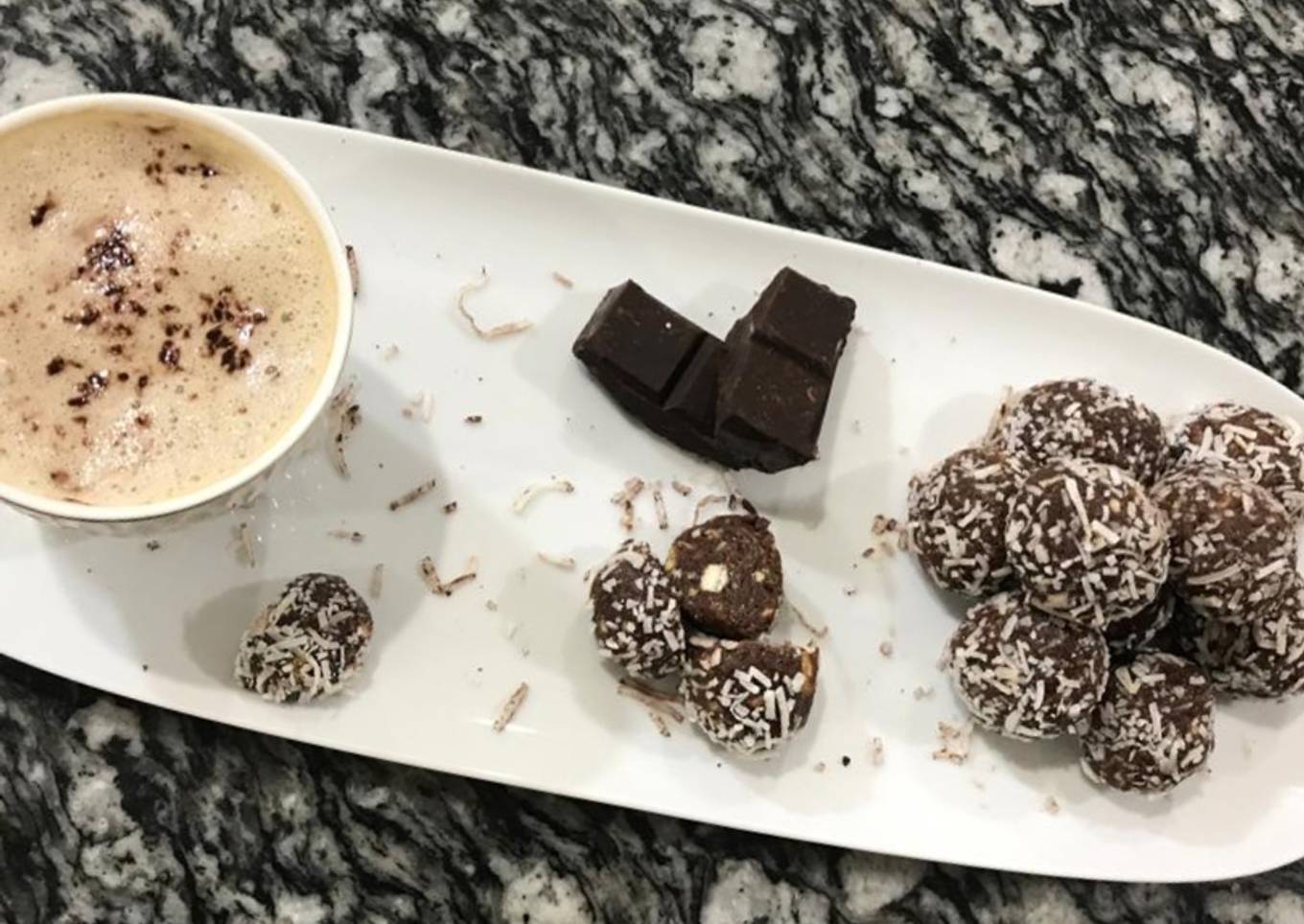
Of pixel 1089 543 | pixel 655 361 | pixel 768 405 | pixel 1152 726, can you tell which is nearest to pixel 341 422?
pixel 655 361

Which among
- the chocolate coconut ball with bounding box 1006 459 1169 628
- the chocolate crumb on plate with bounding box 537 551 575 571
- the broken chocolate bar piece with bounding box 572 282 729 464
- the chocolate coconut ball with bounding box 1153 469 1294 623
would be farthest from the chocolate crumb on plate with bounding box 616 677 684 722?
the chocolate coconut ball with bounding box 1153 469 1294 623

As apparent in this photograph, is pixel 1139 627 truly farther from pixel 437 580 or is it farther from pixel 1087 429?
pixel 437 580

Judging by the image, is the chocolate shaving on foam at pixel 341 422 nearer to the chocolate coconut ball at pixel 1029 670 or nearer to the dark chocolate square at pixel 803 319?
the dark chocolate square at pixel 803 319

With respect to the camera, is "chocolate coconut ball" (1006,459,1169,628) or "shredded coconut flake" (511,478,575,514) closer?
"chocolate coconut ball" (1006,459,1169,628)

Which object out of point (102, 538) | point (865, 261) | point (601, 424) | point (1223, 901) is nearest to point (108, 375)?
point (102, 538)

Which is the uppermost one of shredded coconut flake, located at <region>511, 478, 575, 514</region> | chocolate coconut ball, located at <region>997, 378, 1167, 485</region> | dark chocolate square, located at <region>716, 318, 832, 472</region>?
chocolate coconut ball, located at <region>997, 378, 1167, 485</region>

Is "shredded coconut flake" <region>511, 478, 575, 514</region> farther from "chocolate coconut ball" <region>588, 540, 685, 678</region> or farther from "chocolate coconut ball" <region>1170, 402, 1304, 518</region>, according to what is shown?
"chocolate coconut ball" <region>1170, 402, 1304, 518</region>

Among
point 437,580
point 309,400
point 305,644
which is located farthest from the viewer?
point 437,580

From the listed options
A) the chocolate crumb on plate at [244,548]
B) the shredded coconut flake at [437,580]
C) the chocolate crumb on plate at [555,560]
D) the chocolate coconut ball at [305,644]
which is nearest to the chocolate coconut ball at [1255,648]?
the chocolate crumb on plate at [555,560]
